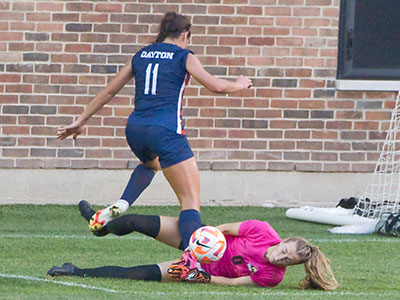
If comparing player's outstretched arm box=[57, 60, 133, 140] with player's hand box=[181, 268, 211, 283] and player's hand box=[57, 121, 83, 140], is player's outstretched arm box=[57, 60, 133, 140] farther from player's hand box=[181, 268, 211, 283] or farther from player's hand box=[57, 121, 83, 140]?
player's hand box=[181, 268, 211, 283]

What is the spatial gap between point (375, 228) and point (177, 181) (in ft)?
11.1

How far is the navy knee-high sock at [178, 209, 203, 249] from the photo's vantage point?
7.37 meters

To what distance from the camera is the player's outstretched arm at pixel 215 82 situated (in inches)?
289

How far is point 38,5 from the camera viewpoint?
1181cm

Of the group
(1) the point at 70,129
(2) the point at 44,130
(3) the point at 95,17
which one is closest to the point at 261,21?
(3) the point at 95,17

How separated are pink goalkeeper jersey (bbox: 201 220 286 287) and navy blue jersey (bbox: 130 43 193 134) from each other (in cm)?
95

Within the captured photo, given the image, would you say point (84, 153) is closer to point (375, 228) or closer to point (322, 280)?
point (375, 228)

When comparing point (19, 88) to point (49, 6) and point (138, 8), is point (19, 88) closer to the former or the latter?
point (49, 6)

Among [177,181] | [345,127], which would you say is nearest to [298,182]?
[345,127]

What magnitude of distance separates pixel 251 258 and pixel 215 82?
130cm

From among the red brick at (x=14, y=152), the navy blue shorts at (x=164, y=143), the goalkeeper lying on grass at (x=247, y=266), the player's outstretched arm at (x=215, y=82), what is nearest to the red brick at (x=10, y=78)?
the red brick at (x=14, y=152)

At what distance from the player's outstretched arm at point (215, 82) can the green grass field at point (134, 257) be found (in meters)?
1.41

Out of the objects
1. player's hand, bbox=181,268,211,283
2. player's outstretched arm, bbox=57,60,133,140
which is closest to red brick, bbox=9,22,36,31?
player's outstretched arm, bbox=57,60,133,140

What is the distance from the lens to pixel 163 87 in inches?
302
